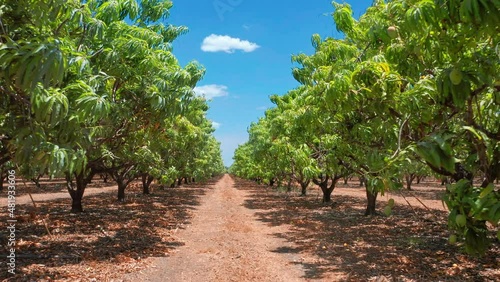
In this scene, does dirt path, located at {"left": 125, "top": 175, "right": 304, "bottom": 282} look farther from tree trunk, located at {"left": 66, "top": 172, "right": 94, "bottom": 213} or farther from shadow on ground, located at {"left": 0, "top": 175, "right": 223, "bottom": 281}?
tree trunk, located at {"left": 66, "top": 172, "right": 94, "bottom": 213}

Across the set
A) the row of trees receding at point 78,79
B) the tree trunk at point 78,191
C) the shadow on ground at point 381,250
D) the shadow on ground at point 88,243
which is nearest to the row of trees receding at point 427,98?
the shadow on ground at point 381,250

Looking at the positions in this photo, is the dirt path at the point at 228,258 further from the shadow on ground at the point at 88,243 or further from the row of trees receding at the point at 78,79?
the row of trees receding at the point at 78,79

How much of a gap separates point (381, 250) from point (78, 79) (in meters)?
9.24

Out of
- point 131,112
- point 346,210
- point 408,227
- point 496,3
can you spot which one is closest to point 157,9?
point 131,112

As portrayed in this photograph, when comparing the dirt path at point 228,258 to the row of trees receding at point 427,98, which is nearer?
the row of trees receding at point 427,98

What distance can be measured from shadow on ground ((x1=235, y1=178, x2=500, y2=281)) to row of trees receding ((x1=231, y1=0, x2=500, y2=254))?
1.75 metres

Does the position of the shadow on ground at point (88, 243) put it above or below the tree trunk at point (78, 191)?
below

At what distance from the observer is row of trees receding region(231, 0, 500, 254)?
253 cm

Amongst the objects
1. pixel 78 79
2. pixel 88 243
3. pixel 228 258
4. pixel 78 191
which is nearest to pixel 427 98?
pixel 78 79

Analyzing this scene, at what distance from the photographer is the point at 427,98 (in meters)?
4.89

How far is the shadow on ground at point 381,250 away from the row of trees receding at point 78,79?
518 centimetres

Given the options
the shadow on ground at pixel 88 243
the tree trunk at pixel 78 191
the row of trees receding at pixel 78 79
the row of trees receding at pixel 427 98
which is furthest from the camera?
the tree trunk at pixel 78 191

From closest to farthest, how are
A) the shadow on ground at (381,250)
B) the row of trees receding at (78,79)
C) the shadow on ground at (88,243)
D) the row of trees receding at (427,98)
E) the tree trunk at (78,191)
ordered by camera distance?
the row of trees receding at (427,98), the row of trees receding at (78,79), the shadow on ground at (88,243), the shadow on ground at (381,250), the tree trunk at (78,191)

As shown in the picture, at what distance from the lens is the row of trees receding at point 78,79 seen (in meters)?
3.73
